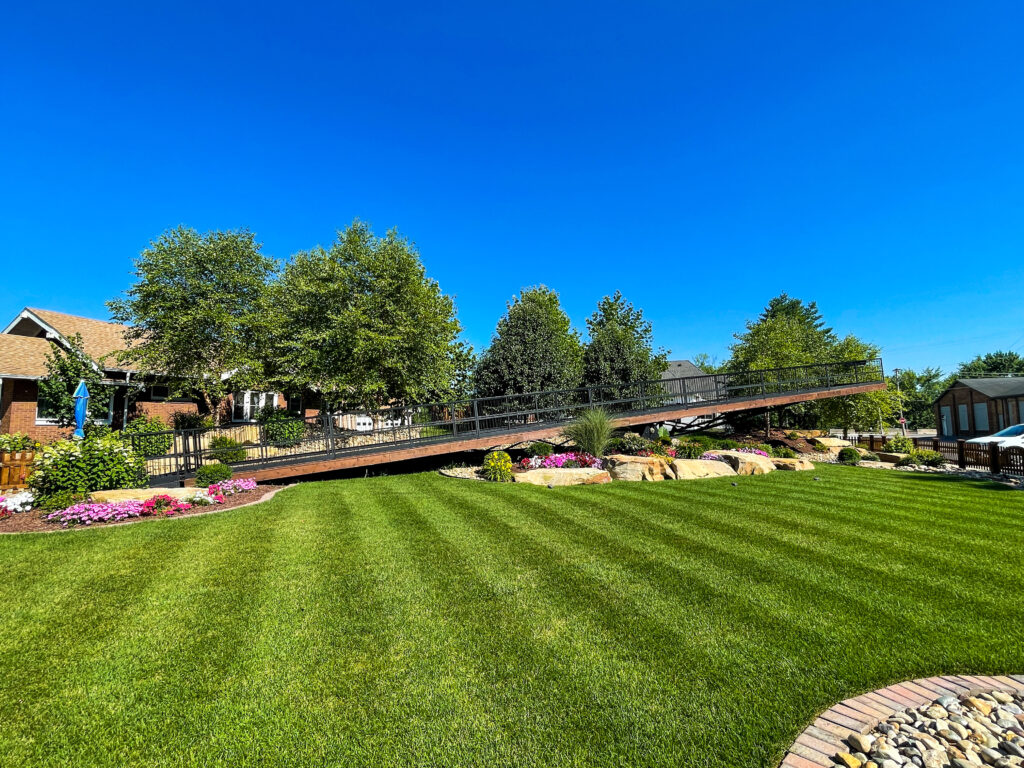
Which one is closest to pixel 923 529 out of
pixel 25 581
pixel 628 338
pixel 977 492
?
pixel 977 492

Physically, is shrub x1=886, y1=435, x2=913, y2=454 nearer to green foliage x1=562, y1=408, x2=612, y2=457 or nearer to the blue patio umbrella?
green foliage x1=562, y1=408, x2=612, y2=457

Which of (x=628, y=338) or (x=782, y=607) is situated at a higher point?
(x=628, y=338)

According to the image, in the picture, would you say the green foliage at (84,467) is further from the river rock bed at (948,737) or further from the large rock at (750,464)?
the large rock at (750,464)

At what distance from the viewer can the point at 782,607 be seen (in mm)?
4059

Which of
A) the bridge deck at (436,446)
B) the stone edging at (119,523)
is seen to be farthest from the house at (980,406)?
the stone edging at (119,523)

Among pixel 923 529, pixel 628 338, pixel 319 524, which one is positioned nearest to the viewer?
pixel 923 529

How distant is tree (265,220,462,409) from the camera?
59.6ft

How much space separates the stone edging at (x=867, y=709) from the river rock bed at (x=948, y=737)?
0.16 feet

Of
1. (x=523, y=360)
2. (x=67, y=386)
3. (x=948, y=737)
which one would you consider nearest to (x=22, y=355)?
(x=67, y=386)

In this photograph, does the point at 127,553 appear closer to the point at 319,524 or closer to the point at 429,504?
the point at 319,524

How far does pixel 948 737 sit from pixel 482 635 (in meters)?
2.97

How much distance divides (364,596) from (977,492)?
39.3 ft

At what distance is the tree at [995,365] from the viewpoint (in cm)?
5375

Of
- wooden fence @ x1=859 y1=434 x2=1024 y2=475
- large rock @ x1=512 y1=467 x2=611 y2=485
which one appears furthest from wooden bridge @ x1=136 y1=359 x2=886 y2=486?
wooden fence @ x1=859 y1=434 x2=1024 y2=475
